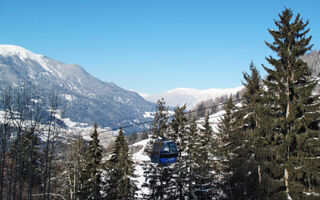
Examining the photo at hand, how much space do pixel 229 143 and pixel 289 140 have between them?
11992 mm

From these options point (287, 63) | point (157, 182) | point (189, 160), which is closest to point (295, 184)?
point (287, 63)

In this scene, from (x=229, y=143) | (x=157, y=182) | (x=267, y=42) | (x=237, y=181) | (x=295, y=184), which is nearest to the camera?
(x=295, y=184)

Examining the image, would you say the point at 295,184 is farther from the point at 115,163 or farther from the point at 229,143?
the point at 115,163

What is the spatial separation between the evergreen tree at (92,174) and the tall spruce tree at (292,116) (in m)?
19.9

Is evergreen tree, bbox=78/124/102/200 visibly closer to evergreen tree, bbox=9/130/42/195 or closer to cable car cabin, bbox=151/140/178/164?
evergreen tree, bbox=9/130/42/195

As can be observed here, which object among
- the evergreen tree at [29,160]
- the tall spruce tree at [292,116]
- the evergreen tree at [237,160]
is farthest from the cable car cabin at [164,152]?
the evergreen tree at [29,160]

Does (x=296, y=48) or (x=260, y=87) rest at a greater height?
(x=296, y=48)

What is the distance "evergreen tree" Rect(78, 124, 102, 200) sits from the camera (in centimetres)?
2866

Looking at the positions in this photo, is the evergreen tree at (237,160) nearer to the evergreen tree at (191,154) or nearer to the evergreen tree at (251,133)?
the evergreen tree at (251,133)

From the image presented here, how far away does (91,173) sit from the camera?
29.2 meters

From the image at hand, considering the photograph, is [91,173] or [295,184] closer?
[295,184]

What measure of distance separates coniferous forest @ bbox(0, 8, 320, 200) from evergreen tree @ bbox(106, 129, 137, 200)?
11cm

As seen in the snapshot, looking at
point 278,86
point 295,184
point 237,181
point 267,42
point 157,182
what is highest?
point 267,42

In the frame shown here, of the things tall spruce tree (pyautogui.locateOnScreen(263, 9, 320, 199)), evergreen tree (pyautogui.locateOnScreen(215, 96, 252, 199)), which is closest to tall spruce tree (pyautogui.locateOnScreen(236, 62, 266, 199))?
evergreen tree (pyautogui.locateOnScreen(215, 96, 252, 199))
